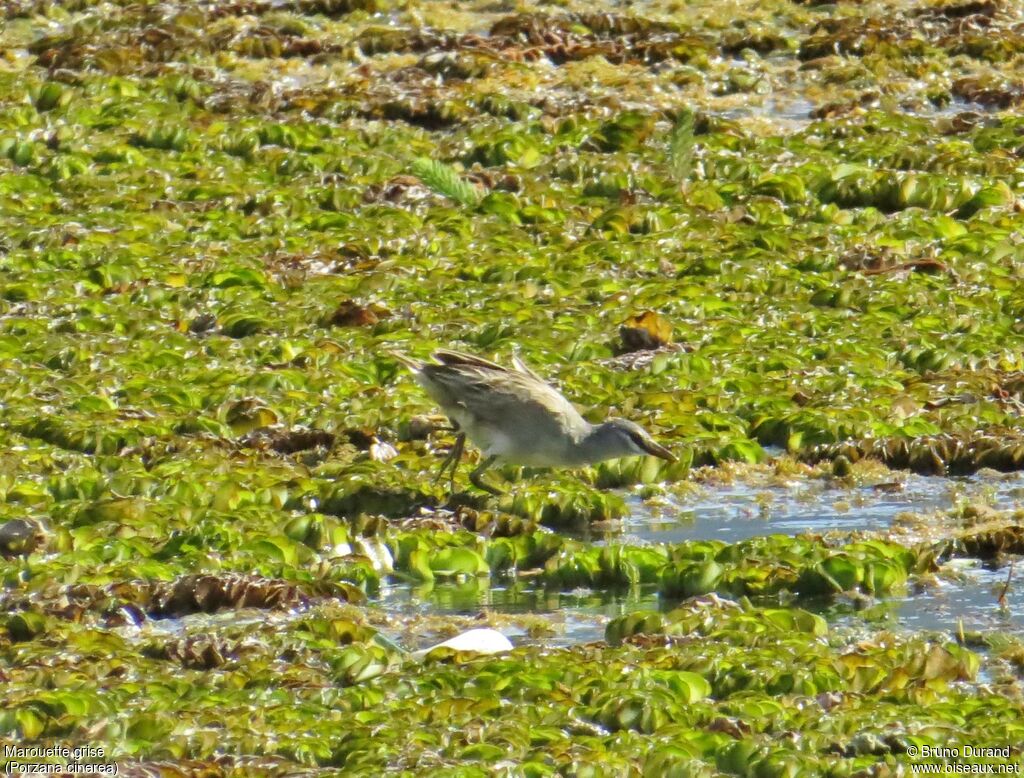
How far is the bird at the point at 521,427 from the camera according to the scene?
10.1 m

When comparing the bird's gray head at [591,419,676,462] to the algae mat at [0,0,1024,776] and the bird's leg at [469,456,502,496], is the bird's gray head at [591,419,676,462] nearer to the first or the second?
the algae mat at [0,0,1024,776]

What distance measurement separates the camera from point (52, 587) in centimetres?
857

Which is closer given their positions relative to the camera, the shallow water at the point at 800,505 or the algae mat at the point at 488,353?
the algae mat at the point at 488,353

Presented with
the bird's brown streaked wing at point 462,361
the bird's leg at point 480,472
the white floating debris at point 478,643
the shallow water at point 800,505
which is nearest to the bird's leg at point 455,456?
the bird's leg at point 480,472

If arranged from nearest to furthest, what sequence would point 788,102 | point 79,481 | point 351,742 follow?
point 351,742
point 79,481
point 788,102

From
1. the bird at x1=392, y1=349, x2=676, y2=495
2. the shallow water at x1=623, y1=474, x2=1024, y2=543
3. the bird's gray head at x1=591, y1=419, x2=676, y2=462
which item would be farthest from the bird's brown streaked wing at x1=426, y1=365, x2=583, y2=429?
the shallow water at x1=623, y1=474, x2=1024, y2=543

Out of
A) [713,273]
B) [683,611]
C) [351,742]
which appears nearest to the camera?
[351,742]

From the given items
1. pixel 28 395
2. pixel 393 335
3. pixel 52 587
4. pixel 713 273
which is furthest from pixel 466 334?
pixel 52 587

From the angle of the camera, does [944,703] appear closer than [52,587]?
Yes

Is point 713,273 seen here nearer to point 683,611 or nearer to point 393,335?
point 393,335

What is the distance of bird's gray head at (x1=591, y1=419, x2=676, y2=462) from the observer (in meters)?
10.0

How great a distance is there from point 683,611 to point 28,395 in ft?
14.6

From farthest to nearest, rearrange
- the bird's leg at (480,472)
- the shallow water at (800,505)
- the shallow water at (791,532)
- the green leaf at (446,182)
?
the green leaf at (446,182)
the bird's leg at (480,472)
the shallow water at (800,505)
the shallow water at (791,532)

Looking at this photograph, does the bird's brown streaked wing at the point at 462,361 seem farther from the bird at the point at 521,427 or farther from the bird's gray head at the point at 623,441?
the bird's gray head at the point at 623,441
